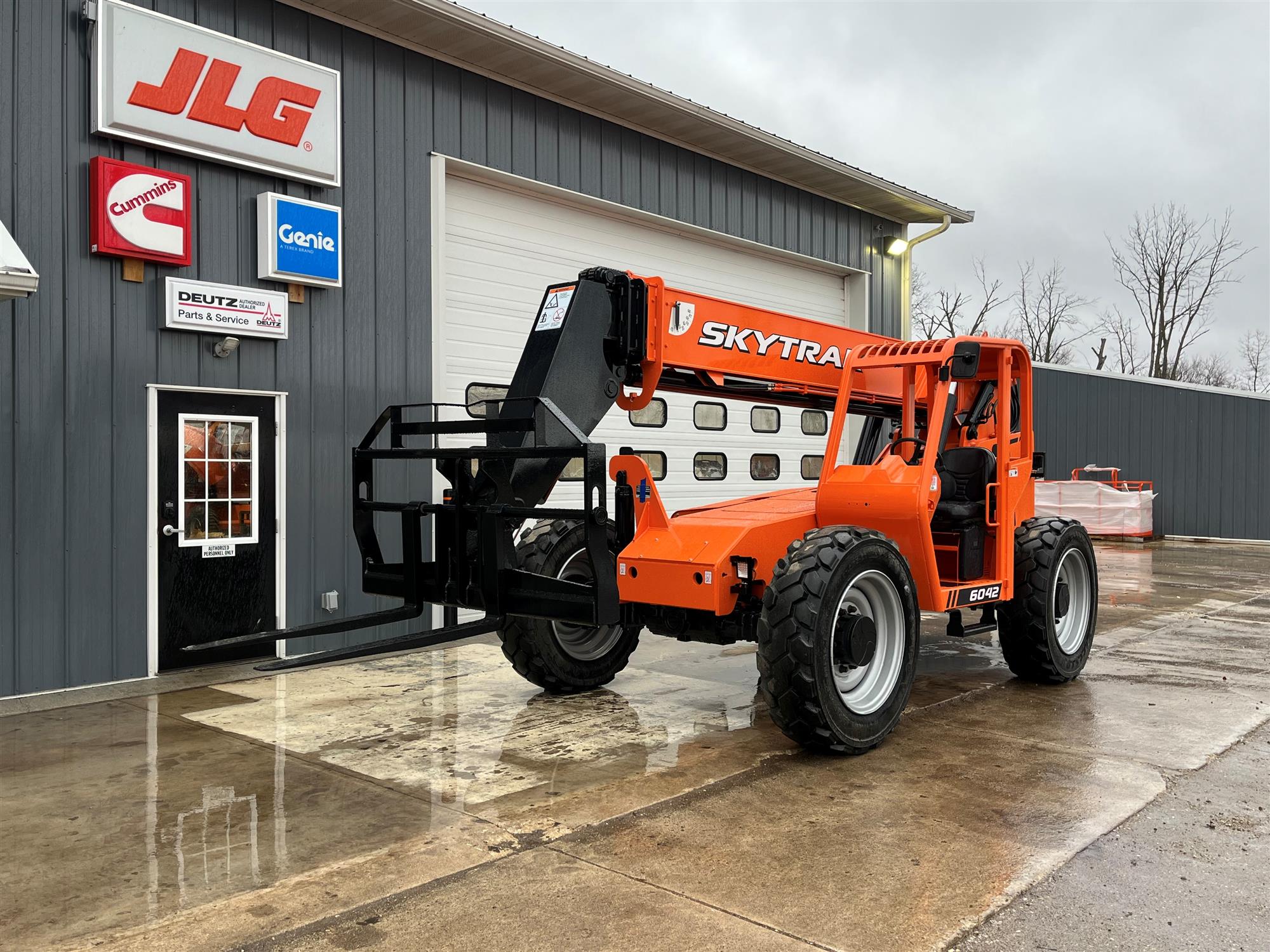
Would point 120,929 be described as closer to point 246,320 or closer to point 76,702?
point 76,702

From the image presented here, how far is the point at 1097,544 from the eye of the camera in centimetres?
2006

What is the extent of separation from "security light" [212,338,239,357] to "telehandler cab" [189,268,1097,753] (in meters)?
2.37

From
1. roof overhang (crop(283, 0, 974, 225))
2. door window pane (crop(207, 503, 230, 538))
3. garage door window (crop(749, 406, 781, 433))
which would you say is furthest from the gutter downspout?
door window pane (crop(207, 503, 230, 538))

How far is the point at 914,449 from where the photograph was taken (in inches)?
262

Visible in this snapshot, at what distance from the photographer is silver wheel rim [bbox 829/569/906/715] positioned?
19.1 ft

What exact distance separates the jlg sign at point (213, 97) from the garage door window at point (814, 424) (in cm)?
733

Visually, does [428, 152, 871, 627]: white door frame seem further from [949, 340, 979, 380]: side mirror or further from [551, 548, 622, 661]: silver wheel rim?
[949, 340, 979, 380]: side mirror

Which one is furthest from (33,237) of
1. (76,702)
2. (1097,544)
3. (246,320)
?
(1097,544)

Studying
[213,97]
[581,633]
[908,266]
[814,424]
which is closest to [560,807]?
[581,633]

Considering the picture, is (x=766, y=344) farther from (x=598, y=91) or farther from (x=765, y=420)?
(x=765, y=420)

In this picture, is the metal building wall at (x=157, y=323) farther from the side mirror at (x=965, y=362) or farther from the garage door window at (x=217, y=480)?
the side mirror at (x=965, y=362)

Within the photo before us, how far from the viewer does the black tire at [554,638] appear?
6.68 metres

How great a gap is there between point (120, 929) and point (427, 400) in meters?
6.49

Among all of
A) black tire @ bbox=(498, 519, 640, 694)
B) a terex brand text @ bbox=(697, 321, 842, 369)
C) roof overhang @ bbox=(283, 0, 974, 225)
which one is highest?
roof overhang @ bbox=(283, 0, 974, 225)
